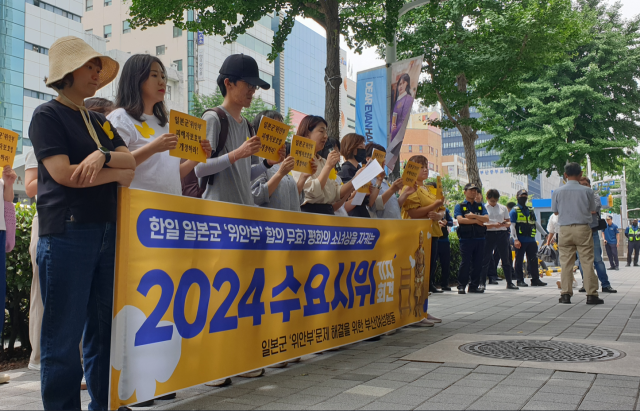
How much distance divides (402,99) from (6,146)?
22.6 feet

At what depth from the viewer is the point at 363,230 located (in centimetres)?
534

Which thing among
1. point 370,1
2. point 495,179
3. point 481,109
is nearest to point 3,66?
point 481,109

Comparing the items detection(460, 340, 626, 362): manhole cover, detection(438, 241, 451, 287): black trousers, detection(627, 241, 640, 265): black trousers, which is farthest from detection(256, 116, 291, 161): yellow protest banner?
detection(627, 241, 640, 265): black trousers

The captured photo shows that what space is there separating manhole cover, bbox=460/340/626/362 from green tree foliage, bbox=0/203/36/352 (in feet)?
13.4

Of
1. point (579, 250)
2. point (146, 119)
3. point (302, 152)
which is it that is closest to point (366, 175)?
point (302, 152)

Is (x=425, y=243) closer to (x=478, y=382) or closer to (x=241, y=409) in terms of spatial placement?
(x=478, y=382)

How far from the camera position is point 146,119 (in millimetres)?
3584

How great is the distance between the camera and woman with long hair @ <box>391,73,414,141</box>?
9.86m

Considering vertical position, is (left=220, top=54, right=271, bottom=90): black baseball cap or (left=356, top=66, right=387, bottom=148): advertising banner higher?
(left=356, top=66, right=387, bottom=148): advertising banner

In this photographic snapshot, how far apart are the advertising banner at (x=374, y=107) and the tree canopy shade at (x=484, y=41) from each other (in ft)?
18.5

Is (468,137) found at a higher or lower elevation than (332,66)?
higher

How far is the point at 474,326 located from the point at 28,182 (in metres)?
4.96

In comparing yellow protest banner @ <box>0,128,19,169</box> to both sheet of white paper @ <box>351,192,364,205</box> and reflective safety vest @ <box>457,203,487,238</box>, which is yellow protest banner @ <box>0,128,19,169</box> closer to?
sheet of white paper @ <box>351,192,364,205</box>

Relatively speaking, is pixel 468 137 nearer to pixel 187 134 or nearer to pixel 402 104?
pixel 402 104
